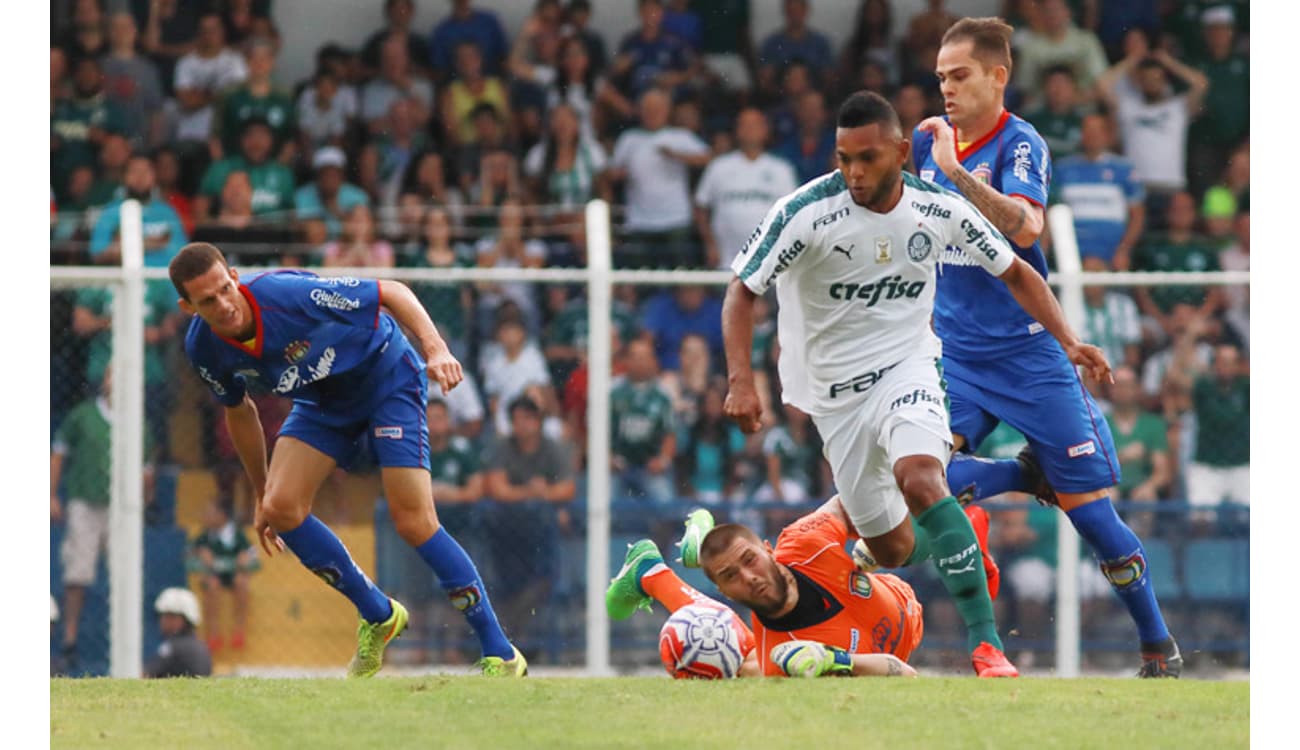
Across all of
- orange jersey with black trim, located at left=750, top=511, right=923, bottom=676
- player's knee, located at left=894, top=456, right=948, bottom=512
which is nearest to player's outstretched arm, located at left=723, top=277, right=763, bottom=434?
player's knee, located at left=894, top=456, right=948, bottom=512

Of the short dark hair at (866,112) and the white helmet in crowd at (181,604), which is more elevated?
the short dark hair at (866,112)

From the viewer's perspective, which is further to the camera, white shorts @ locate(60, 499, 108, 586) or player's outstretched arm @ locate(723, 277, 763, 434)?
white shorts @ locate(60, 499, 108, 586)

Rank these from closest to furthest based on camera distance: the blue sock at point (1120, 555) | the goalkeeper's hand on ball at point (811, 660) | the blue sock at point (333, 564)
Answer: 1. the goalkeeper's hand on ball at point (811, 660)
2. the blue sock at point (1120, 555)
3. the blue sock at point (333, 564)

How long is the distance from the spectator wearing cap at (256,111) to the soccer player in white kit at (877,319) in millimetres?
8155

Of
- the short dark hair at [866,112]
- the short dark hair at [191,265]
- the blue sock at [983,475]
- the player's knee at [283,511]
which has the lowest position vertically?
the player's knee at [283,511]

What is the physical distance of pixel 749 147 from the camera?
47.8 ft

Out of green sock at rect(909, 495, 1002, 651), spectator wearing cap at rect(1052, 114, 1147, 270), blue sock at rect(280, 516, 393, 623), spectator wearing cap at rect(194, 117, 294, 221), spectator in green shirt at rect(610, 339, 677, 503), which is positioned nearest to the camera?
green sock at rect(909, 495, 1002, 651)

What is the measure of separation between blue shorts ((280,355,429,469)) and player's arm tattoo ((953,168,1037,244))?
2527 millimetres

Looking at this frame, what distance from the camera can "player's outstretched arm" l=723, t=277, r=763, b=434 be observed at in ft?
23.3

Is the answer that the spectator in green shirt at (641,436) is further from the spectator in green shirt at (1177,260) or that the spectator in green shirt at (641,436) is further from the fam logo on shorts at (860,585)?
the fam logo on shorts at (860,585)

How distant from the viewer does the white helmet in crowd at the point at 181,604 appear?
37.8 ft

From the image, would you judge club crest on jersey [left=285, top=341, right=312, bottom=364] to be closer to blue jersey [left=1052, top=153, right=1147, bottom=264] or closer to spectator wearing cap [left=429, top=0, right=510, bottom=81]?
blue jersey [left=1052, top=153, right=1147, bottom=264]

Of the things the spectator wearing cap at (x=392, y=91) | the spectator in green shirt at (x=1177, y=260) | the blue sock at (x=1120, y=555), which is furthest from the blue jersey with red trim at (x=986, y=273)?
the spectator wearing cap at (x=392, y=91)
